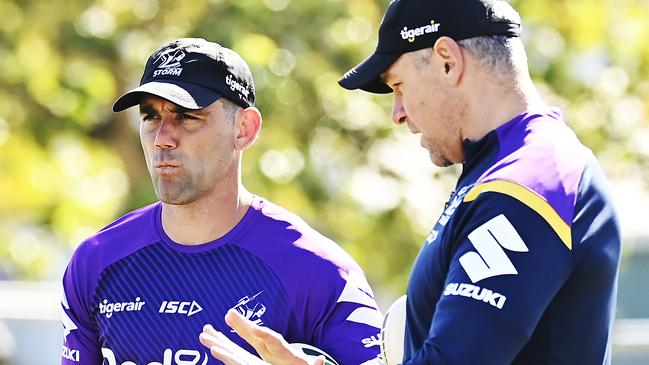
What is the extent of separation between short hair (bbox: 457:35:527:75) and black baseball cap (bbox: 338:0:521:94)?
2cm

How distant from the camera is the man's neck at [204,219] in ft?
14.3

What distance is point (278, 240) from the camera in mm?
4320

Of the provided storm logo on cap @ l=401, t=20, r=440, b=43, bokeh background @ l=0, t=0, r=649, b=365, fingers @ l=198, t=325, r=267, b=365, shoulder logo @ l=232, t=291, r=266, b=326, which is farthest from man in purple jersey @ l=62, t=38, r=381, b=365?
bokeh background @ l=0, t=0, r=649, b=365

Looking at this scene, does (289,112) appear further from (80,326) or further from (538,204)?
(538,204)

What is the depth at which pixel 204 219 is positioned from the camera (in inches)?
171

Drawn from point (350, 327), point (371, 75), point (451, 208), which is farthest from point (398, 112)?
point (350, 327)

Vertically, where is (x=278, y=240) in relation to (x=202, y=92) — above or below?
below

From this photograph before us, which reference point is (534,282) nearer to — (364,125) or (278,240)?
(278,240)

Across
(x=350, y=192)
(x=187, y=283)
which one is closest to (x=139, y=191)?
(x=350, y=192)

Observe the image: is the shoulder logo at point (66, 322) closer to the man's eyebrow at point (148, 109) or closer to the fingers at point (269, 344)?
the man's eyebrow at point (148, 109)

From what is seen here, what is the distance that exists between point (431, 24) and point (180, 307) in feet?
5.02

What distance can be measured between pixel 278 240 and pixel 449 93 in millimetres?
1299

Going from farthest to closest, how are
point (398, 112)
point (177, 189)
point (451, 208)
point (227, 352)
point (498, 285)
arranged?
point (177, 189) < point (398, 112) < point (227, 352) < point (451, 208) < point (498, 285)

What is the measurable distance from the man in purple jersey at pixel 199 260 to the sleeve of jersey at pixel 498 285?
3.97 feet
